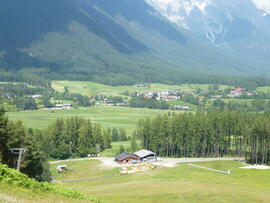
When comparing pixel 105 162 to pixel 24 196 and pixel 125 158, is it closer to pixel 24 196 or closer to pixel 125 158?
pixel 125 158

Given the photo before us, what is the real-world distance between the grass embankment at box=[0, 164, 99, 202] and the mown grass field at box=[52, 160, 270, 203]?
1427 cm

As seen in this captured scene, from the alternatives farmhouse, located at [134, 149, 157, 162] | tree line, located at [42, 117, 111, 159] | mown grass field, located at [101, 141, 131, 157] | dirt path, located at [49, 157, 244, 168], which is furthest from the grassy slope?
mown grass field, located at [101, 141, 131, 157]

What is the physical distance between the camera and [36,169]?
64.9m

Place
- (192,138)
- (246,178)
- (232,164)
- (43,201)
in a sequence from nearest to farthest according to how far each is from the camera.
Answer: (43,201)
(246,178)
(232,164)
(192,138)

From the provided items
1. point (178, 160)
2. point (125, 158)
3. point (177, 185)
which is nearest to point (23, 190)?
point (177, 185)

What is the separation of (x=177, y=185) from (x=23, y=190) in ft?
113

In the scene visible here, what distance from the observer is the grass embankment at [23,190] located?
1023 inches

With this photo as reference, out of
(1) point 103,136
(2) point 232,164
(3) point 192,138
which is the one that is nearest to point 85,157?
(1) point 103,136

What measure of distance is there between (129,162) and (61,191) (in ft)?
239

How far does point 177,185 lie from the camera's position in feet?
195

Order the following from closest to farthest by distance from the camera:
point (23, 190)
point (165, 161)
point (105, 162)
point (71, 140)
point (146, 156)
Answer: point (23, 190)
point (105, 162)
point (165, 161)
point (146, 156)
point (71, 140)

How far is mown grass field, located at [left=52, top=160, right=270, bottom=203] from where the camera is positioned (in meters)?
49.9

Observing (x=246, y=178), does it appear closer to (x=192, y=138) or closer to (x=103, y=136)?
(x=192, y=138)

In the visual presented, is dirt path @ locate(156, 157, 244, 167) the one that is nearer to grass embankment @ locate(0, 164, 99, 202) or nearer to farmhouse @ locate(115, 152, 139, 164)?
farmhouse @ locate(115, 152, 139, 164)
